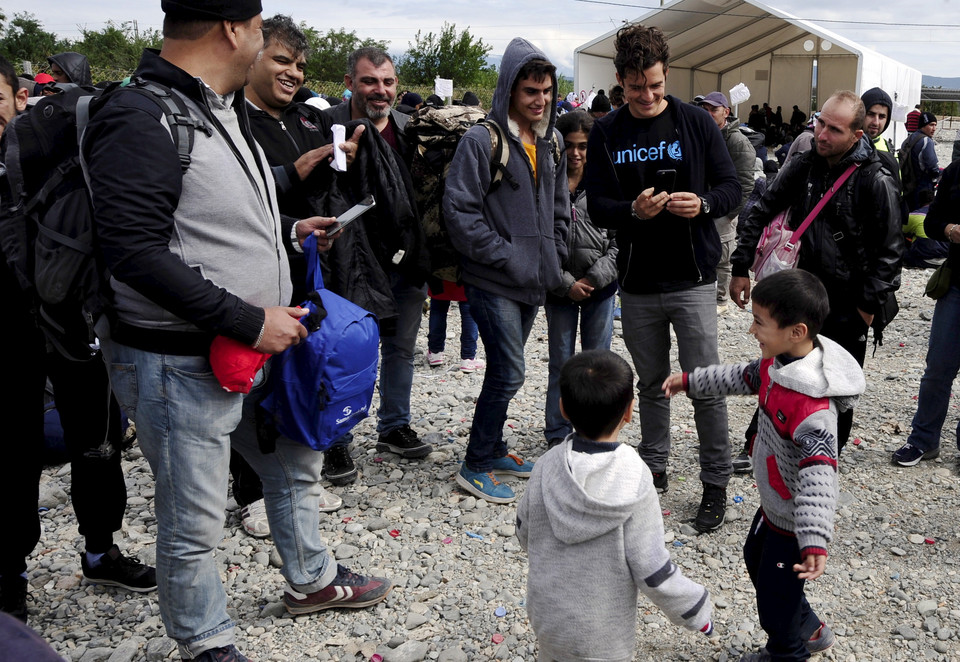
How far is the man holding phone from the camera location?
365 cm

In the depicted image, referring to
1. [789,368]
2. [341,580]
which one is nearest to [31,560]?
[341,580]

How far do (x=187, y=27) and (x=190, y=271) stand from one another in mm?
730

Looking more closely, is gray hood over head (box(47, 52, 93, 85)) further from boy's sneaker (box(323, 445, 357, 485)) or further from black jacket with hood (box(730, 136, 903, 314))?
black jacket with hood (box(730, 136, 903, 314))

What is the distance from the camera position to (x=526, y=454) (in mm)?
4766

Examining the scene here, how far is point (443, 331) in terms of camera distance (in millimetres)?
6500

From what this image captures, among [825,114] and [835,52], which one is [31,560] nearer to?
[825,114]

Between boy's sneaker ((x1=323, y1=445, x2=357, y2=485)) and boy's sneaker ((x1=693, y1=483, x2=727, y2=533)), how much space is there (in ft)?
6.29

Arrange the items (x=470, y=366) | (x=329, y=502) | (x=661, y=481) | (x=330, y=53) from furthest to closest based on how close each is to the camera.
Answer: (x=330, y=53) < (x=470, y=366) < (x=661, y=481) < (x=329, y=502)

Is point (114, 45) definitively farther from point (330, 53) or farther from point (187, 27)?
point (187, 27)

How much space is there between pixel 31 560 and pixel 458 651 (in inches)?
85.9

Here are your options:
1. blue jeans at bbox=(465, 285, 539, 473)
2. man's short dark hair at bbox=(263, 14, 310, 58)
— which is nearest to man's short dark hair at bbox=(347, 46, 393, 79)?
man's short dark hair at bbox=(263, 14, 310, 58)

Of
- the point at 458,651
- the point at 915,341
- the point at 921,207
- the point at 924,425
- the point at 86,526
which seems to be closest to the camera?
the point at 458,651

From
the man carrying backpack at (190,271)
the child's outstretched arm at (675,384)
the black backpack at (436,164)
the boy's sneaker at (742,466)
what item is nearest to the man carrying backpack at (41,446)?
the man carrying backpack at (190,271)

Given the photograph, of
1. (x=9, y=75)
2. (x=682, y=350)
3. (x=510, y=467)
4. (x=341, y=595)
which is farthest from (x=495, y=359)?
(x=9, y=75)
